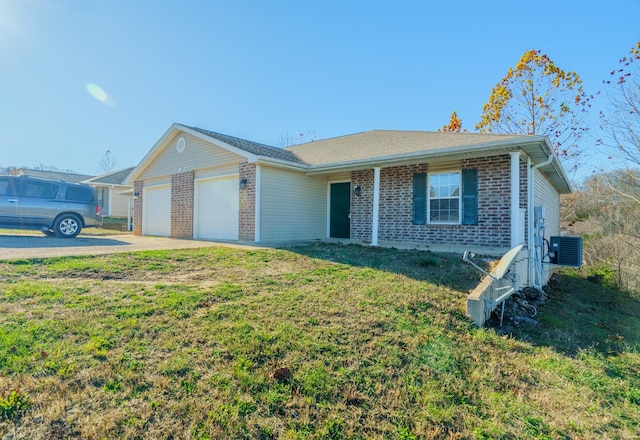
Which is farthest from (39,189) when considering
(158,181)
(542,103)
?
(542,103)

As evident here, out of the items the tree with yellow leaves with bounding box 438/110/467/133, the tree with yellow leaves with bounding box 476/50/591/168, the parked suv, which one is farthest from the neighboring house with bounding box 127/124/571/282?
the tree with yellow leaves with bounding box 438/110/467/133

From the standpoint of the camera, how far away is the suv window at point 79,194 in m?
10.3

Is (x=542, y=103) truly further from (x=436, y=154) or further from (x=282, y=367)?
(x=282, y=367)

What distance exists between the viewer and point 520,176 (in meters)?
8.00

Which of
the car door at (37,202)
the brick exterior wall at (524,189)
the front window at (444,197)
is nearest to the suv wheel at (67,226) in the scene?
the car door at (37,202)

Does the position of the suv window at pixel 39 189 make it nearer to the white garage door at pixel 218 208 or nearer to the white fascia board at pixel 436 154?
the white garage door at pixel 218 208

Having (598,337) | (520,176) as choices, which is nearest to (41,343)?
(598,337)

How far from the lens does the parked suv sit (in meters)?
9.36

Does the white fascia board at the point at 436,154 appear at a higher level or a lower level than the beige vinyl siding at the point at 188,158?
lower

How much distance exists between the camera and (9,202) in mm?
9297

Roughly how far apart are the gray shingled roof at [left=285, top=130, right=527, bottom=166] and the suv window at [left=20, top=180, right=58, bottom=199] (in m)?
7.63

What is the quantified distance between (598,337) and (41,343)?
6902 mm

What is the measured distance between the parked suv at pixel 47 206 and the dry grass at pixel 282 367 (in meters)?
5.92

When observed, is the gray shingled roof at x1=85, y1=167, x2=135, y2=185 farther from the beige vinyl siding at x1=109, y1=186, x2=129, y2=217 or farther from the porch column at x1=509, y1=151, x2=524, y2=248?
the porch column at x1=509, y1=151, x2=524, y2=248
